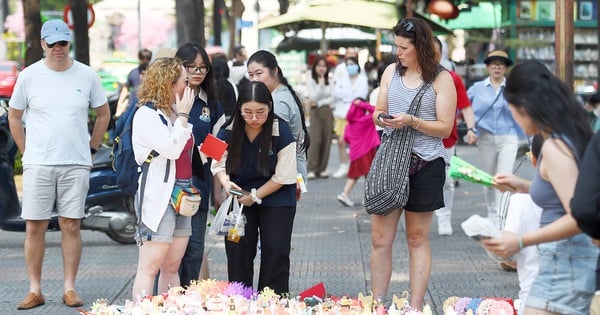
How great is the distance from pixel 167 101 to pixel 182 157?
1.10 ft

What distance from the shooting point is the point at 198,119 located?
7.79 metres

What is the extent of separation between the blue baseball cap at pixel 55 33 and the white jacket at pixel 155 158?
1435mm

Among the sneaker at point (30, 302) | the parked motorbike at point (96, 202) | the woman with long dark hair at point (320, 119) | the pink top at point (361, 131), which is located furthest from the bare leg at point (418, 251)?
the woman with long dark hair at point (320, 119)

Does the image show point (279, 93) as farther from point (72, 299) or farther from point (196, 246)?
point (72, 299)

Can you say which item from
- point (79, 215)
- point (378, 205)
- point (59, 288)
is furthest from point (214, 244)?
point (378, 205)

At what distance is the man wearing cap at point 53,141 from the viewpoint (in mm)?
8312

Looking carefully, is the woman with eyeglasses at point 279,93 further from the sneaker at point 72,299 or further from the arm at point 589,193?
the arm at point 589,193

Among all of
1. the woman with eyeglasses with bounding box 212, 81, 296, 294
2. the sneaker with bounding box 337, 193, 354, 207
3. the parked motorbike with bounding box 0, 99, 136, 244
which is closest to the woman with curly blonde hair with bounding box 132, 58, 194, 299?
the woman with eyeglasses with bounding box 212, 81, 296, 294

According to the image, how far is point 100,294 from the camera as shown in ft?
29.6

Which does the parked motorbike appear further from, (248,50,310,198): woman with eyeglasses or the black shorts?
the black shorts

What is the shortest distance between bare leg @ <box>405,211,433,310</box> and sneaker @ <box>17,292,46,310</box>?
2.65 meters

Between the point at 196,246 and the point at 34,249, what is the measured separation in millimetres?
1398

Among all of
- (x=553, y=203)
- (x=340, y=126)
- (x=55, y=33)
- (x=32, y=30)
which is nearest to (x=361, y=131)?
(x=340, y=126)

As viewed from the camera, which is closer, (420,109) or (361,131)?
(420,109)
